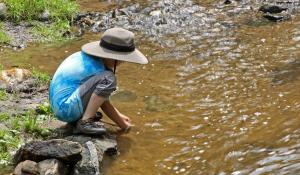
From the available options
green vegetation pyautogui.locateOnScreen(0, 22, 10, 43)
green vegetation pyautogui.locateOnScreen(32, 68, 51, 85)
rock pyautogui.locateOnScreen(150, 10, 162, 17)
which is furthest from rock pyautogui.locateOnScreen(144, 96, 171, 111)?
rock pyautogui.locateOnScreen(150, 10, 162, 17)

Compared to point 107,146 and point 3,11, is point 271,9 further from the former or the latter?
point 107,146

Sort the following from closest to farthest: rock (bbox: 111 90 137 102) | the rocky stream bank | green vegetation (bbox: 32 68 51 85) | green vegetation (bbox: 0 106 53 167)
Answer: the rocky stream bank, green vegetation (bbox: 0 106 53 167), rock (bbox: 111 90 137 102), green vegetation (bbox: 32 68 51 85)

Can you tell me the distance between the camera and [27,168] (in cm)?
474

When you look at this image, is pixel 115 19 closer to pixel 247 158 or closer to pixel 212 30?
pixel 212 30

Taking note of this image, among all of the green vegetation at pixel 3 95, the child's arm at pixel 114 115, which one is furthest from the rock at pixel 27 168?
the green vegetation at pixel 3 95

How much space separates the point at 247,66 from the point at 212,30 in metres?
2.14

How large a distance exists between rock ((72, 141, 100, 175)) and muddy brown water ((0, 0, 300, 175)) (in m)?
0.19

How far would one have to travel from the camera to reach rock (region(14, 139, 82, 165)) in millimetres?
4801

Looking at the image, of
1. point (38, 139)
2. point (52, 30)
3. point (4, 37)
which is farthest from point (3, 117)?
point (52, 30)

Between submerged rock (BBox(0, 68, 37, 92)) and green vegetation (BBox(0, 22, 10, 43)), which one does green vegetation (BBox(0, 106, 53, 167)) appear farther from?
green vegetation (BBox(0, 22, 10, 43))

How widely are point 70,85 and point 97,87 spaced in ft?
1.04

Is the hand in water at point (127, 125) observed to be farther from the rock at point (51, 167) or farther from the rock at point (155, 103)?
the rock at point (51, 167)

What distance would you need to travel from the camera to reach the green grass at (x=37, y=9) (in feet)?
35.8

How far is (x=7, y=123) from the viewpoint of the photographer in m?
5.96
